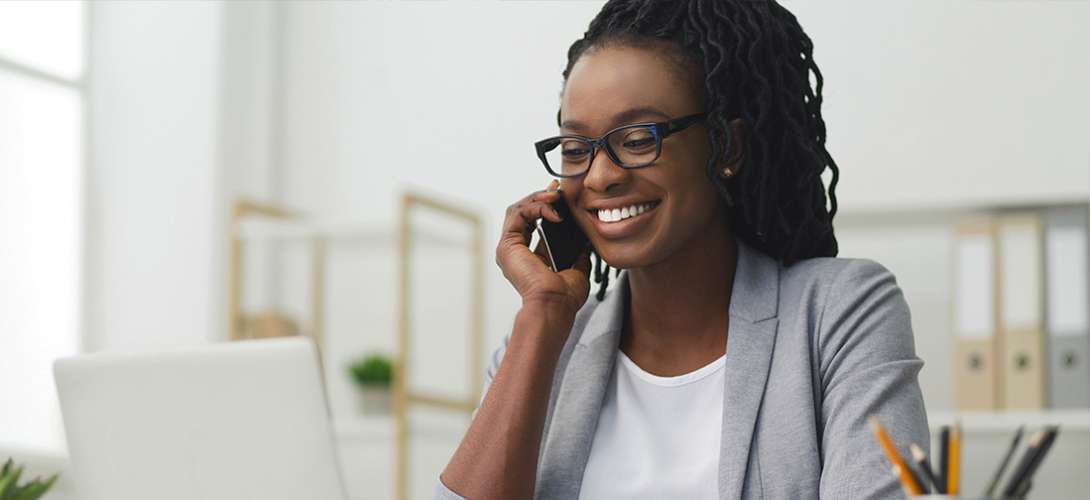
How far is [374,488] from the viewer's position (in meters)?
3.60

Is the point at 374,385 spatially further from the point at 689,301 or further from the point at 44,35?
the point at 689,301

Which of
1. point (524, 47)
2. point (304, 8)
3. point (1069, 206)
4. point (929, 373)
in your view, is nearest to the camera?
point (524, 47)

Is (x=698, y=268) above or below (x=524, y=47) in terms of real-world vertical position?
below

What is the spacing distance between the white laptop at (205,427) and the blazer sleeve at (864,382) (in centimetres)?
53

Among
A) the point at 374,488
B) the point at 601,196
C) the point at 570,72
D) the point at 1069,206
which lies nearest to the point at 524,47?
the point at 570,72

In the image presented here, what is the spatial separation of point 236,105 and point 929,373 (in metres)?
2.12

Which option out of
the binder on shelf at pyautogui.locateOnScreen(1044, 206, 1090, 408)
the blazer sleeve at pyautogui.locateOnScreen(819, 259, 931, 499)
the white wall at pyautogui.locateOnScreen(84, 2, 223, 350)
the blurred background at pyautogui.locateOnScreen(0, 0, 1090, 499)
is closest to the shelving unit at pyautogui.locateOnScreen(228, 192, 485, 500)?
the blurred background at pyautogui.locateOnScreen(0, 0, 1090, 499)

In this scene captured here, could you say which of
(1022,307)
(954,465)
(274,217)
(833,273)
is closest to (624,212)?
(833,273)

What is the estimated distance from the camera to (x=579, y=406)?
1.32 metres

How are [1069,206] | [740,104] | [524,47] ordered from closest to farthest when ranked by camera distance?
[740,104] < [524,47] < [1069,206]

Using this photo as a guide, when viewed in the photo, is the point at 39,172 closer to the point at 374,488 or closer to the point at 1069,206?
the point at 374,488

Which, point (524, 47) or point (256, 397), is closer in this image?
point (256, 397)

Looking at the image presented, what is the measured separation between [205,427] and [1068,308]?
71.1 inches

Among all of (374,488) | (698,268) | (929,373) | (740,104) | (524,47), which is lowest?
(374,488)
